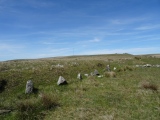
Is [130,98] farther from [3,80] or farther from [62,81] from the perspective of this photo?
[3,80]

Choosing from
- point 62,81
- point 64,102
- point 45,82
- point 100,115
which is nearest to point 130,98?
point 100,115

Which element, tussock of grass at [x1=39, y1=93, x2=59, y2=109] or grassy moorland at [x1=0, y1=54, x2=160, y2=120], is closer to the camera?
grassy moorland at [x1=0, y1=54, x2=160, y2=120]

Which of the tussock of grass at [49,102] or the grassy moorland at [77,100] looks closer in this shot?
the grassy moorland at [77,100]

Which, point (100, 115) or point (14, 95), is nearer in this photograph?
point (100, 115)

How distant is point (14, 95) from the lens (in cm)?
1475

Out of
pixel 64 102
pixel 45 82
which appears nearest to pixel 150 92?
pixel 64 102

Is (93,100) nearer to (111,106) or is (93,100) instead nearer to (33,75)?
(111,106)

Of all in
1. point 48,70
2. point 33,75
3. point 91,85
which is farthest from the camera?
point 48,70

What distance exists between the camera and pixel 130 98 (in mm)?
13359

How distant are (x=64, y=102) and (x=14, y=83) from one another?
7165 mm

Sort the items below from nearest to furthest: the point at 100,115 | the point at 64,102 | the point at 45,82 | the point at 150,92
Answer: the point at 100,115, the point at 64,102, the point at 150,92, the point at 45,82

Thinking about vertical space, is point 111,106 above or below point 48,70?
below

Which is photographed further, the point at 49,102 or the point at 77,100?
the point at 77,100

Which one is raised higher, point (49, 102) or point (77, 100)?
point (49, 102)
